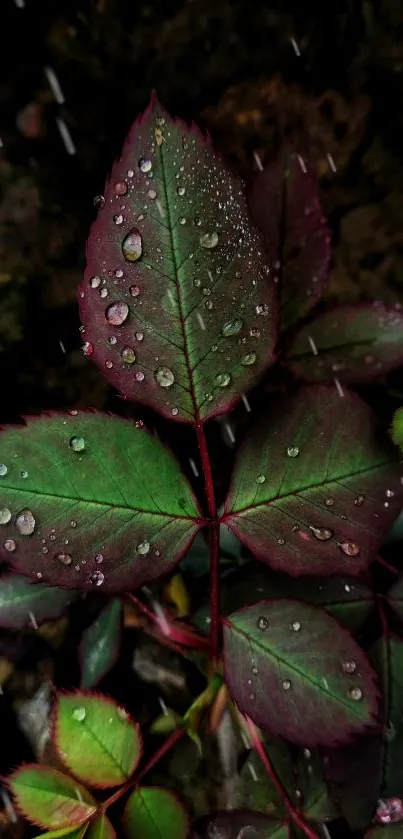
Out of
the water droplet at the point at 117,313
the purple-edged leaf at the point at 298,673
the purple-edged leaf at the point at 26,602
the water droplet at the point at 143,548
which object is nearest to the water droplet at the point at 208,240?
the water droplet at the point at 117,313

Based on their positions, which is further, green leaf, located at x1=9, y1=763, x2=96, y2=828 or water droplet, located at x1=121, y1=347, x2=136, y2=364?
green leaf, located at x1=9, y1=763, x2=96, y2=828

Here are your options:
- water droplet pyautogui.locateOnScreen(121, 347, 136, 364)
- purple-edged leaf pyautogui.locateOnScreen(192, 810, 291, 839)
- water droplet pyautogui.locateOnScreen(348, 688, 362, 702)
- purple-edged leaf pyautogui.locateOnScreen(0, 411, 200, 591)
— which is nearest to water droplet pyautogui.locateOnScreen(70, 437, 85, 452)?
purple-edged leaf pyautogui.locateOnScreen(0, 411, 200, 591)

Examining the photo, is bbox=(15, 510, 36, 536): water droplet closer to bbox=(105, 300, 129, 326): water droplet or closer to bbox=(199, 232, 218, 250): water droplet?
bbox=(105, 300, 129, 326): water droplet

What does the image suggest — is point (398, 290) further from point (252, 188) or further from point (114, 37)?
point (114, 37)

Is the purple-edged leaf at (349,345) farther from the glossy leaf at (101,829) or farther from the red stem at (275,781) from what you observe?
the glossy leaf at (101,829)

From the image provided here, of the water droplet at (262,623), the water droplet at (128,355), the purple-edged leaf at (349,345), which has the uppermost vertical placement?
the water droplet at (128,355)
